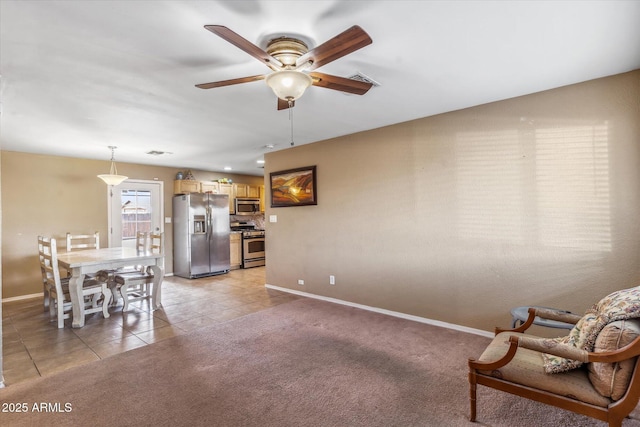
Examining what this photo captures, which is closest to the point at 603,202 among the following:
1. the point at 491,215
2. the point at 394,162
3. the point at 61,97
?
the point at 491,215

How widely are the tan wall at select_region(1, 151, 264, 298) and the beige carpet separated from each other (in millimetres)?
3630

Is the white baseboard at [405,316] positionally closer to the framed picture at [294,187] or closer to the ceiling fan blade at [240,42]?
the framed picture at [294,187]

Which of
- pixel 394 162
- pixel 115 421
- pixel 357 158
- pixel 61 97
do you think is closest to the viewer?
pixel 115 421

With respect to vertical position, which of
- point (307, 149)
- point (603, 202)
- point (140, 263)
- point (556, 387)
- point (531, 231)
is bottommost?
point (556, 387)

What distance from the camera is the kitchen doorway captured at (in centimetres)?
599

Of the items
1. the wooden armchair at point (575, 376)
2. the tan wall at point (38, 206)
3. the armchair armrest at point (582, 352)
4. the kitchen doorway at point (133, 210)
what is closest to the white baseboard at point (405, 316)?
the wooden armchair at point (575, 376)

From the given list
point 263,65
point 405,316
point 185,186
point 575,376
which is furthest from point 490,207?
point 185,186

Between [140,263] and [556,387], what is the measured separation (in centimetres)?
441

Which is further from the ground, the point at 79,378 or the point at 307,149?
the point at 307,149

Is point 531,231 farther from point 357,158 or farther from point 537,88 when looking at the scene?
point 357,158

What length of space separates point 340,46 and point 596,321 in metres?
2.01

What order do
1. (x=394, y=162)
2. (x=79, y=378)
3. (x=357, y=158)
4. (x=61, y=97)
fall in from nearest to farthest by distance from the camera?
1. (x=79, y=378)
2. (x=61, y=97)
3. (x=394, y=162)
4. (x=357, y=158)

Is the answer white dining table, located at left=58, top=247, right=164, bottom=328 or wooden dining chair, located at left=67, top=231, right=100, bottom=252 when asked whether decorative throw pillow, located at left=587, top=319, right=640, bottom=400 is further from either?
wooden dining chair, located at left=67, top=231, right=100, bottom=252

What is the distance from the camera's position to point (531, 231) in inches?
116
